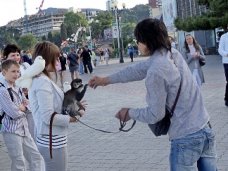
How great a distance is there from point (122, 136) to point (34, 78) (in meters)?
4.30

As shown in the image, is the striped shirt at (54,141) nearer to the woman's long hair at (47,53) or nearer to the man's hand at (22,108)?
the woman's long hair at (47,53)

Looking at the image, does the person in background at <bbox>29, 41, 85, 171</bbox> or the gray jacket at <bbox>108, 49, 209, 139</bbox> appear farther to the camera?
the person in background at <bbox>29, 41, 85, 171</bbox>

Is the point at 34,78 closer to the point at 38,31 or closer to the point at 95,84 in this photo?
the point at 95,84

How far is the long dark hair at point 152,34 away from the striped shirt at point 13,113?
212cm

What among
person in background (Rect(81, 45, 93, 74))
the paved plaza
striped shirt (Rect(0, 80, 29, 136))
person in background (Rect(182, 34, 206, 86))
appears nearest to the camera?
striped shirt (Rect(0, 80, 29, 136))

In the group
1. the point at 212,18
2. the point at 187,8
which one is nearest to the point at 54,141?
the point at 212,18

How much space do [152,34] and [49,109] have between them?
3.35 ft

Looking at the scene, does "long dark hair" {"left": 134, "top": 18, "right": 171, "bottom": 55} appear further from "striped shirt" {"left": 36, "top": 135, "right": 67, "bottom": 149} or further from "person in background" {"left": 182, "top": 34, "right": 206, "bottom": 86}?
"person in background" {"left": 182, "top": 34, "right": 206, "bottom": 86}

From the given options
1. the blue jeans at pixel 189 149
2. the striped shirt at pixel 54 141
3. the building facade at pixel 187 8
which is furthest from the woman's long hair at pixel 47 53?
the building facade at pixel 187 8

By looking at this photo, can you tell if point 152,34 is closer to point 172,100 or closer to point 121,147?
point 172,100

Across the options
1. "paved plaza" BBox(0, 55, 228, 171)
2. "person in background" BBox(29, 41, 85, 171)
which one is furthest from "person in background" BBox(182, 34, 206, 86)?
"person in background" BBox(29, 41, 85, 171)

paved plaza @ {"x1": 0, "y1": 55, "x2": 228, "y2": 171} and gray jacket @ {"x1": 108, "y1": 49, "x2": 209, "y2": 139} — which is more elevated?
gray jacket @ {"x1": 108, "y1": 49, "x2": 209, "y2": 139}

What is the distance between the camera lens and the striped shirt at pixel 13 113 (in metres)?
4.82

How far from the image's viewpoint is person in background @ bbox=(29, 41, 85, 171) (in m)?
3.59
